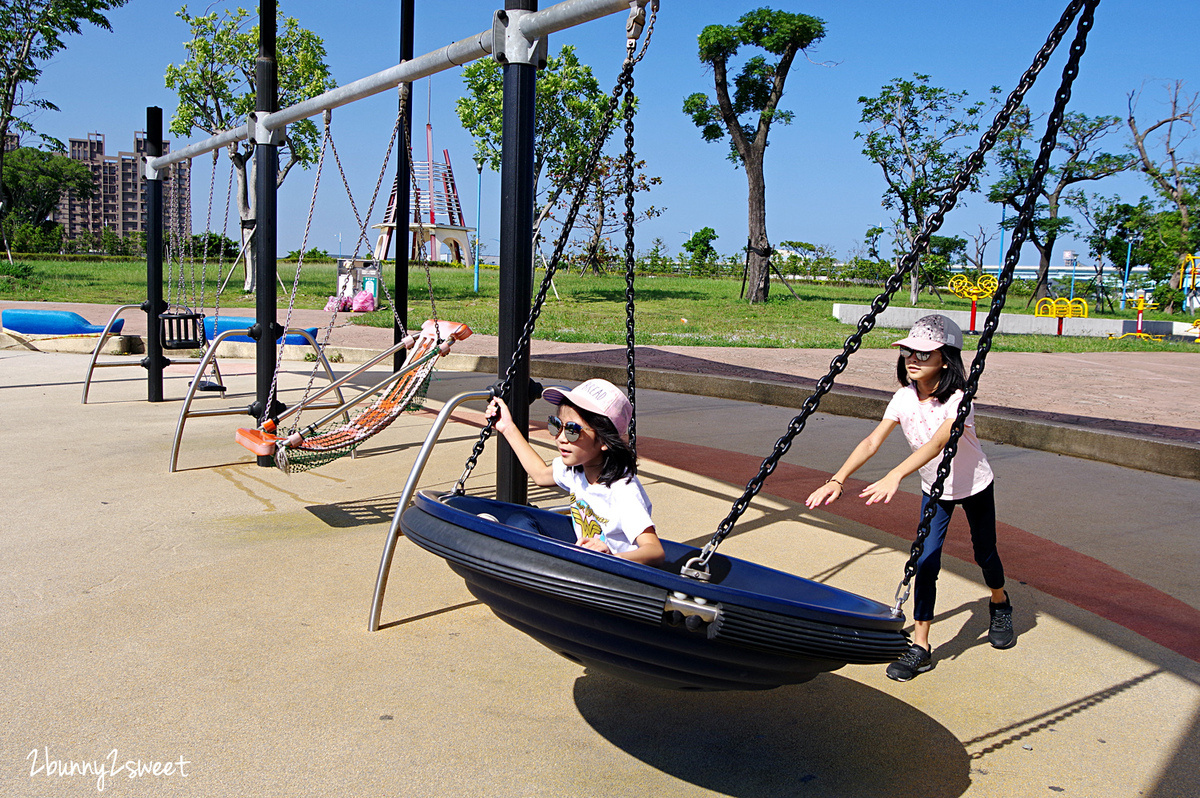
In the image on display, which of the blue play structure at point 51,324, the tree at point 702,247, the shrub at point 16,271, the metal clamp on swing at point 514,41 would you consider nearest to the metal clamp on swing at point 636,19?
the metal clamp on swing at point 514,41

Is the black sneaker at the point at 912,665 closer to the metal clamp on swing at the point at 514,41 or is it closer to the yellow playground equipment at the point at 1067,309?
the metal clamp on swing at the point at 514,41

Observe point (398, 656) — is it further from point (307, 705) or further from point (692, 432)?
point (692, 432)

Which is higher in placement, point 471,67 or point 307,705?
point 471,67

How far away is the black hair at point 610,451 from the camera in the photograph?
2662mm

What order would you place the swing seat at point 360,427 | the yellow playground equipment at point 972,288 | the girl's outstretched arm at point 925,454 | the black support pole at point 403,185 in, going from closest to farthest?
the girl's outstretched arm at point 925,454 < the swing seat at point 360,427 < the black support pole at point 403,185 < the yellow playground equipment at point 972,288

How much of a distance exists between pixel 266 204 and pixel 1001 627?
17.0 ft

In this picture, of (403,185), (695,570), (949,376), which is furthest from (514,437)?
(403,185)

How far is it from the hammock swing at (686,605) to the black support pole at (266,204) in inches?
165

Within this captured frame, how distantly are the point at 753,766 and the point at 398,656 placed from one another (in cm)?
132

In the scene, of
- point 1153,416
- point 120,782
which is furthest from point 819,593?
point 1153,416

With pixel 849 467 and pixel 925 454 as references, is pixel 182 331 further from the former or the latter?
pixel 925 454

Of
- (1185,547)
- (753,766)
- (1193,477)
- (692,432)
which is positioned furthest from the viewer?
(692,432)

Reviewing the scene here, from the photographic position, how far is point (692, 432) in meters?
7.87

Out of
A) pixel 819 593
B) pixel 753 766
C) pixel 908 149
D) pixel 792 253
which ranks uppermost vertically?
pixel 908 149
